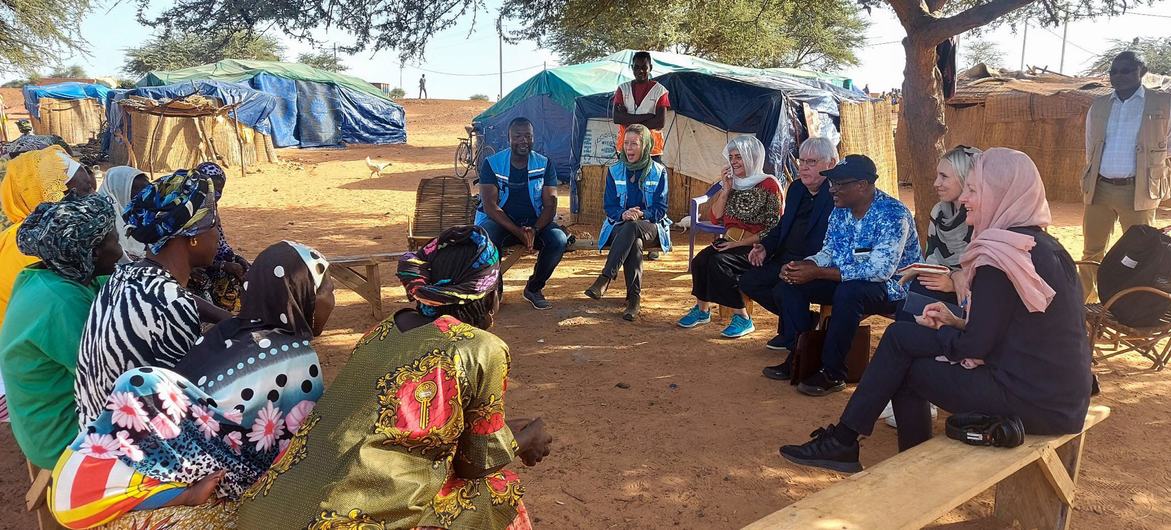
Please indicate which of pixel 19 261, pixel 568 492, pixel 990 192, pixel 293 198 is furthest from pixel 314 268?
pixel 293 198

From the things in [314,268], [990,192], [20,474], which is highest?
[990,192]

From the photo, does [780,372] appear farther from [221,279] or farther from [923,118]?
[221,279]

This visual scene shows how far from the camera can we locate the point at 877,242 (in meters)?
4.57

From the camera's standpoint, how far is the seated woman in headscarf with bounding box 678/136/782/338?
572 centimetres

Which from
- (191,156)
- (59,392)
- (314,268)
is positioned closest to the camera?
(314,268)

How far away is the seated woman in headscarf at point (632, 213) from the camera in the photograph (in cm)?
644

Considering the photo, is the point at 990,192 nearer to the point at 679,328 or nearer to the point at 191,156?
the point at 679,328

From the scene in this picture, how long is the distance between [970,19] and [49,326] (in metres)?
6.25

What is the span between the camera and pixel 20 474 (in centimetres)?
387

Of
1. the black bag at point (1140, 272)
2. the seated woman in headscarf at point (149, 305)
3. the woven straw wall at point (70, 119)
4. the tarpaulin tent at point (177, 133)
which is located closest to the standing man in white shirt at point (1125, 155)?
the black bag at point (1140, 272)

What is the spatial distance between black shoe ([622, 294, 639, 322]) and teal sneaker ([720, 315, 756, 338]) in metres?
0.84

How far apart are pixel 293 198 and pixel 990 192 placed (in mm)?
13330

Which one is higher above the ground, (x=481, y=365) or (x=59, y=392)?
(x=481, y=365)

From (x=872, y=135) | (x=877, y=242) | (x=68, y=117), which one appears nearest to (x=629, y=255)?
(x=877, y=242)
